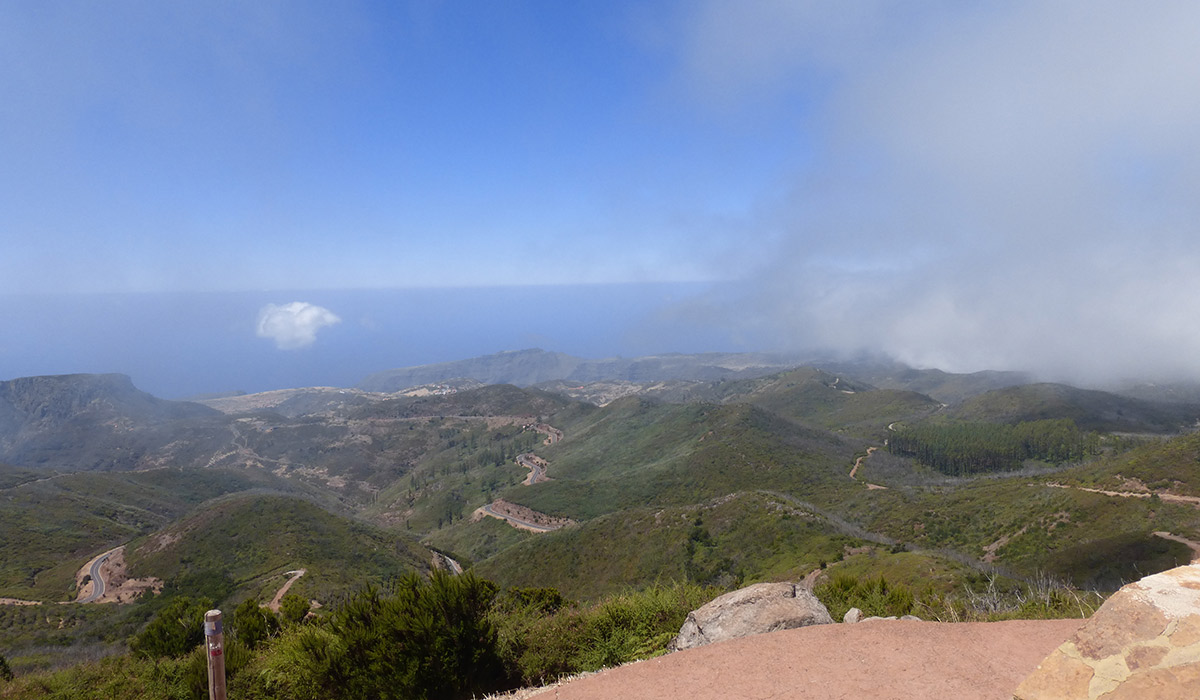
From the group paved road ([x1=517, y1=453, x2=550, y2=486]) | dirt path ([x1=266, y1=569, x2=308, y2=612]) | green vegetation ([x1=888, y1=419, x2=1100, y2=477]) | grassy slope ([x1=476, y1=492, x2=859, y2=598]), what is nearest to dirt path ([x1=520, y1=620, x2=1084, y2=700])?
grassy slope ([x1=476, y1=492, x2=859, y2=598])

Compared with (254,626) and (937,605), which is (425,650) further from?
(937,605)

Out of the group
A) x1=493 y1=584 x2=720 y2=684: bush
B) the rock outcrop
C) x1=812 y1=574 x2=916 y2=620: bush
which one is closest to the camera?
the rock outcrop

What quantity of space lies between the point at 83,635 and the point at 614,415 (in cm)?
10562

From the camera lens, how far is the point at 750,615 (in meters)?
10.5

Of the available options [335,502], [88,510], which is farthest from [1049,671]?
[335,502]

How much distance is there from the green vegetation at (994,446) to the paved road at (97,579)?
106 metres

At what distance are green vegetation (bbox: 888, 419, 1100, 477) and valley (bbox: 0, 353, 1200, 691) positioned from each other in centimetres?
46

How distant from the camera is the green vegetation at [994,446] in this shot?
8438 cm

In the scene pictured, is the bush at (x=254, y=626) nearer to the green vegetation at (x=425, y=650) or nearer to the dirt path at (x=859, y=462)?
the green vegetation at (x=425, y=650)

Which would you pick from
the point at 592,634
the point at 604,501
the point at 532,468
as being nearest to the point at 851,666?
the point at 592,634

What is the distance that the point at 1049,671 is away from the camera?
4277 millimetres

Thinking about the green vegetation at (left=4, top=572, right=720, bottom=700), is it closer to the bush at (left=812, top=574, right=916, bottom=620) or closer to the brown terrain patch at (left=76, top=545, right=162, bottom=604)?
the bush at (left=812, top=574, right=916, bottom=620)

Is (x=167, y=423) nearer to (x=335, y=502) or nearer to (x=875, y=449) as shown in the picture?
(x=335, y=502)

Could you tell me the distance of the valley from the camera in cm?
3803
